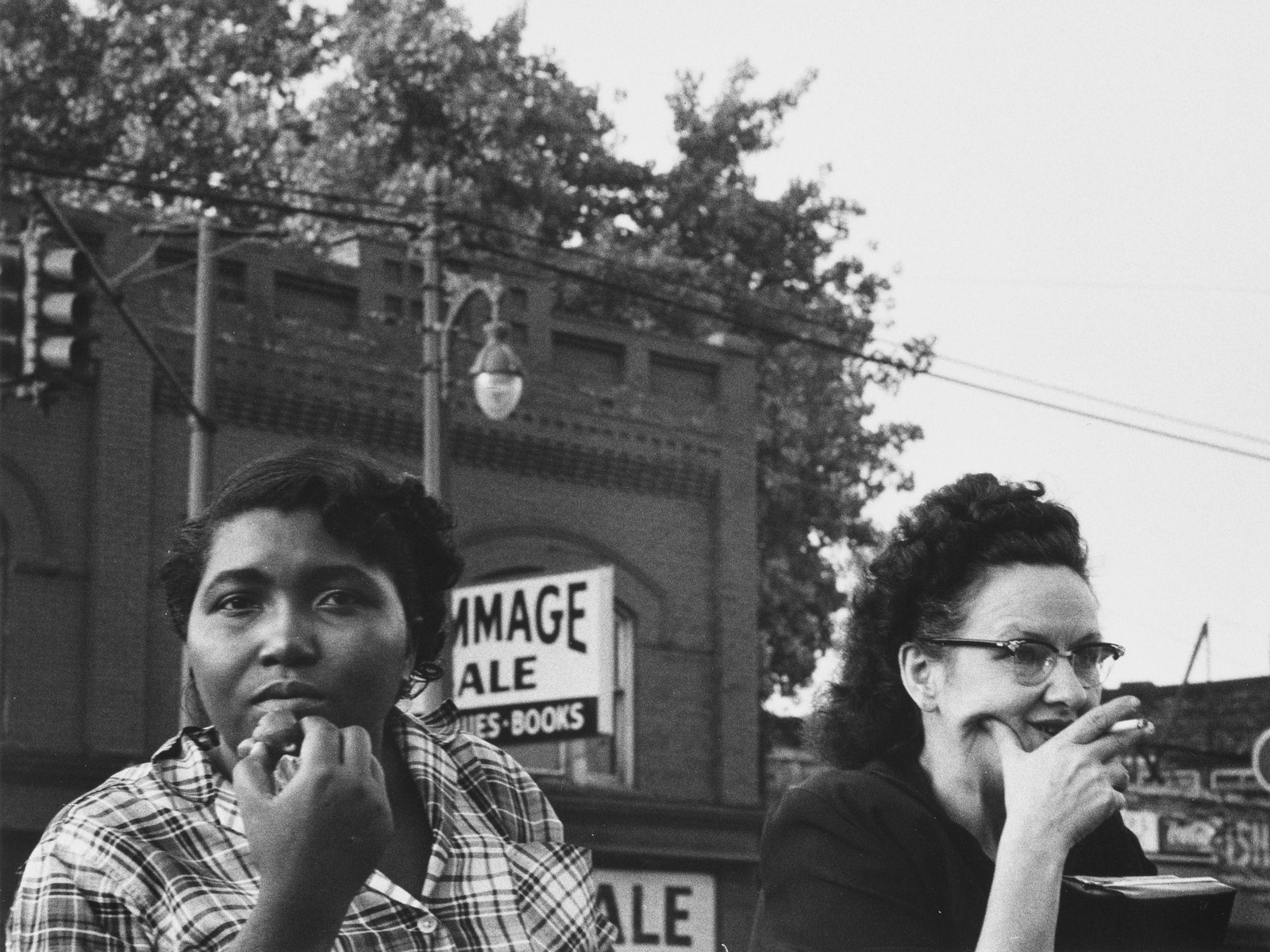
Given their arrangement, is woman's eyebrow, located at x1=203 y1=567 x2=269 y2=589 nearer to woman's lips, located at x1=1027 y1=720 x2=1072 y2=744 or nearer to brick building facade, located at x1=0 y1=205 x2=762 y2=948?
woman's lips, located at x1=1027 y1=720 x2=1072 y2=744

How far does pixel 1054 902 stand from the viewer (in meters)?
→ 3.04

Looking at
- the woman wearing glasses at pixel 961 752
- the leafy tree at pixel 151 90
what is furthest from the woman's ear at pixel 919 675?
the leafy tree at pixel 151 90

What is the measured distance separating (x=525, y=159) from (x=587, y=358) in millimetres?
4382

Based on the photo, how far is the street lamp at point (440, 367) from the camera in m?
15.2

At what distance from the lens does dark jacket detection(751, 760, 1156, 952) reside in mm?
3307

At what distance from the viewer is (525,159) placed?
25375 mm

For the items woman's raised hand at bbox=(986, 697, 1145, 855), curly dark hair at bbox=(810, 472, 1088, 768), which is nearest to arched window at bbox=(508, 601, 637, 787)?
curly dark hair at bbox=(810, 472, 1088, 768)

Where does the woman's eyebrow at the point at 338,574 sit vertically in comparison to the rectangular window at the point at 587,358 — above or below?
below

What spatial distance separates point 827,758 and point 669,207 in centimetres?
2376

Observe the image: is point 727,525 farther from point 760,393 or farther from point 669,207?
point 669,207

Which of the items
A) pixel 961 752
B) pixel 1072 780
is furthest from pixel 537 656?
pixel 1072 780

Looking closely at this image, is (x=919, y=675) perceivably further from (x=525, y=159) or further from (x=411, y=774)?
(x=525, y=159)

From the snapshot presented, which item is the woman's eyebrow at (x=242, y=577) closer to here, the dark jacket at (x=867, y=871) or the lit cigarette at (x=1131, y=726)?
the dark jacket at (x=867, y=871)

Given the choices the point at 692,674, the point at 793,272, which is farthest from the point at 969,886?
the point at 793,272
